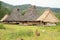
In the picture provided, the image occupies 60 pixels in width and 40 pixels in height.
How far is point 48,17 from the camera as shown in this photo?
7.53 meters

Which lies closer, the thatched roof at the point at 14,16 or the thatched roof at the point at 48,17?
the thatched roof at the point at 48,17

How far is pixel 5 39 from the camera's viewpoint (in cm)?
497

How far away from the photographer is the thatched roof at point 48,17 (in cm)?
695

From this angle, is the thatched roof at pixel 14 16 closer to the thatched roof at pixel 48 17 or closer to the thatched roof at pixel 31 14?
the thatched roof at pixel 31 14

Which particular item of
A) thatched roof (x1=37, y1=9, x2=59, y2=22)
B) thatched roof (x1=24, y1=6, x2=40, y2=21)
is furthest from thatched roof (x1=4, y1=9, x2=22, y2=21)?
thatched roof (x1=37, y1=9, x2=59, y2=22)

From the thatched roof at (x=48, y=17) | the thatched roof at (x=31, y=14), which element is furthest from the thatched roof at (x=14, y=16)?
the thatched roof at (x=48, y=17)

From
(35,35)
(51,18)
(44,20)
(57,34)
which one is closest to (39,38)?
(35,35)

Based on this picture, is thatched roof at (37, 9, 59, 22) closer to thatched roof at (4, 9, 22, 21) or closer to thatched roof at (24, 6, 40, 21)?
thatched roof at (24, 6, 40, 21)

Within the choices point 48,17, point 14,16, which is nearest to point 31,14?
point 14,16

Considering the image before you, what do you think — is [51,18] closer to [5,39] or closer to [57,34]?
[57,34]

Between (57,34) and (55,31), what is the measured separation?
413 mm

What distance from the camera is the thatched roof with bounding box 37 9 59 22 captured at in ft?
22.8

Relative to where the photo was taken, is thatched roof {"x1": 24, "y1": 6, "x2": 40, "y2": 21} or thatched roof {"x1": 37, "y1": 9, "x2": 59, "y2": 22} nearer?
thatched roof {"x1": 37, "y1": 9, "x2": 59, "y2": 22}

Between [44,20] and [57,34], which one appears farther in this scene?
[44,20]
